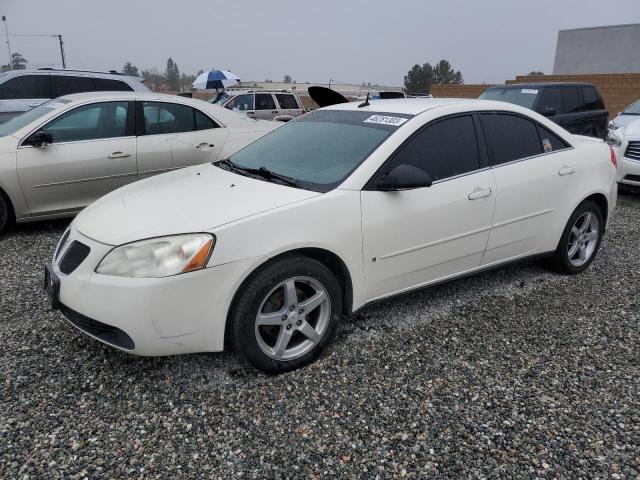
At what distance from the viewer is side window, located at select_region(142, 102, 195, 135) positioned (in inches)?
227

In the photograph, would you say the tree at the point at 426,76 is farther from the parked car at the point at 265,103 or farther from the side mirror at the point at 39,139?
the side mirror at the point at 39,139

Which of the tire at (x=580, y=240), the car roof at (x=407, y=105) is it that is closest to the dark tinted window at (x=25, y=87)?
the car roof at (x=407, y=105)

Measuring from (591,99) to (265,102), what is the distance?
9803mm

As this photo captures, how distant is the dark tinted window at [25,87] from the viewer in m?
8.36

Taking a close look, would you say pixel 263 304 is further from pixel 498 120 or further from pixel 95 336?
pixel 498 120

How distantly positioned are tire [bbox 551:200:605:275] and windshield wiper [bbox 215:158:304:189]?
8.01 feet

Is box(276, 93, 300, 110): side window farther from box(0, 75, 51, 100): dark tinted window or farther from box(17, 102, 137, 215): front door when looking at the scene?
box(17, 102, 137, 215): front door

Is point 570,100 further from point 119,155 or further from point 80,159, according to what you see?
point 80,159

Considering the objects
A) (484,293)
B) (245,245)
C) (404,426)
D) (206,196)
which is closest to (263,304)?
(245,245)

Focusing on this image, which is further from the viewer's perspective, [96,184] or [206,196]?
[96,184]

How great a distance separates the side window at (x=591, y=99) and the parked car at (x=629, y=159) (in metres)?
1.87

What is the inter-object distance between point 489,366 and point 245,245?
1.62 m

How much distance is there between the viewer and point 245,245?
2.56 m

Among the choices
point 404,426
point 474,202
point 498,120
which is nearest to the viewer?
point 404,426
